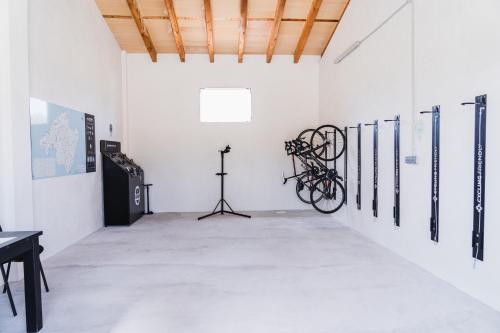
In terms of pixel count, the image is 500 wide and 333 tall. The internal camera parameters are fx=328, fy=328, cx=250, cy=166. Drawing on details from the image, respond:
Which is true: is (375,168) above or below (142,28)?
below

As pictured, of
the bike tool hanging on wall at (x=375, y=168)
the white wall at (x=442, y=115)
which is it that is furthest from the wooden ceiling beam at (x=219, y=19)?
the bike tool hanging on wall at (x=375, y=168)

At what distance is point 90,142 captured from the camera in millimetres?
5262

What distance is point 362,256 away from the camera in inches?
157

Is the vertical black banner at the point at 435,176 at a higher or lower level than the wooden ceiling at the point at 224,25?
lower

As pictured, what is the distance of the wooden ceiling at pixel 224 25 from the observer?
18.5 ft

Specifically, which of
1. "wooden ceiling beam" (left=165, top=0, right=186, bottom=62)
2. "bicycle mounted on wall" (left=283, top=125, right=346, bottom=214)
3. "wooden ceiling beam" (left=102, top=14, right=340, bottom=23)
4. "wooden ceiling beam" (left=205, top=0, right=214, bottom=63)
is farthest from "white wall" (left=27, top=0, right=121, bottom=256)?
"bicycle mounted on wall" (left=283, top=125, right=346, bottom=214)

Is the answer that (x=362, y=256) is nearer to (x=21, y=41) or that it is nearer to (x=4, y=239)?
(x=4, y=239)

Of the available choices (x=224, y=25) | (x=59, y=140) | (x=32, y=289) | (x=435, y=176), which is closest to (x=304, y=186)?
(x=224, y=25)

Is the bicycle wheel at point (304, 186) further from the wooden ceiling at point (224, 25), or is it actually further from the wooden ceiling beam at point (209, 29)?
the wooden ceiling beam at point (209, 29)

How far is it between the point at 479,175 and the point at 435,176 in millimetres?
593

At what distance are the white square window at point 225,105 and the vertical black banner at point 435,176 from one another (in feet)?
14.7

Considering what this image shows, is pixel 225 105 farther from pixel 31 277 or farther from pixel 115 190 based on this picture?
pixel 31 277

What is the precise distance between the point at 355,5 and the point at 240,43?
2.26m

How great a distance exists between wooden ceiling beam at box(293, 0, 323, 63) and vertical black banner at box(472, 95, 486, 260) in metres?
3.65
